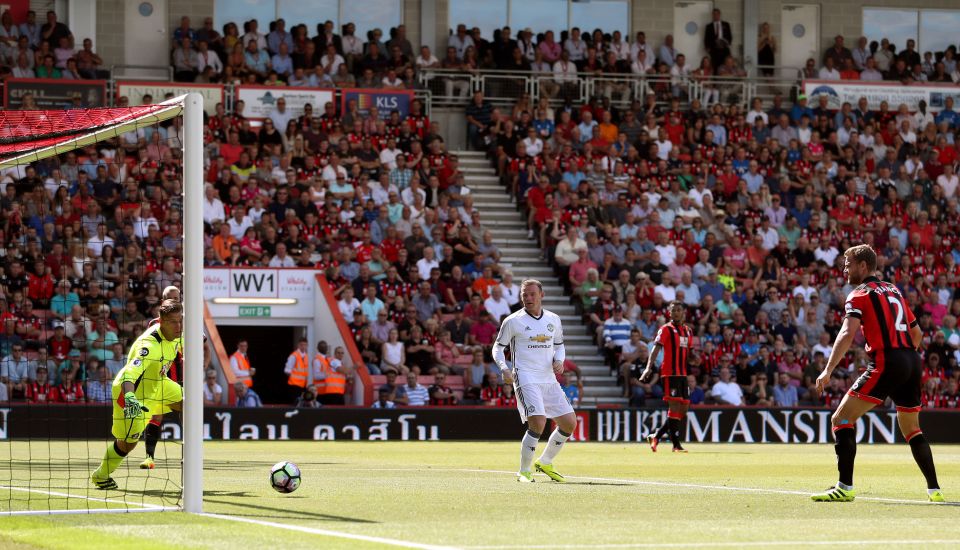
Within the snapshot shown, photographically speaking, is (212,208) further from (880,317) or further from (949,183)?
(880,317)

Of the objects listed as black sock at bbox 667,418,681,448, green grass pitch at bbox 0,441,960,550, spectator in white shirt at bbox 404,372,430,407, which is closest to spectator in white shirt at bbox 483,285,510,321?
spectator in white shirt at bbox 404,372,430,407

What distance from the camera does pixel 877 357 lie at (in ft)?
37.7

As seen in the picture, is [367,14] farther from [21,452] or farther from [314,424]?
[21,452]

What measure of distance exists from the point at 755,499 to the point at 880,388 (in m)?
1.47

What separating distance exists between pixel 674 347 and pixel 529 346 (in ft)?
25.3

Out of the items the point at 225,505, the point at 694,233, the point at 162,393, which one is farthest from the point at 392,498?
the point at 694,233

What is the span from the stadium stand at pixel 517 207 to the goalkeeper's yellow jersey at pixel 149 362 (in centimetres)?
1114

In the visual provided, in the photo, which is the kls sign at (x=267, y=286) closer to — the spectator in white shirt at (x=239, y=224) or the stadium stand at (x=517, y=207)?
the stadium stand at (x=517, y=207)

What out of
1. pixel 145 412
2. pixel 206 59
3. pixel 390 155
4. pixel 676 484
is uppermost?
pixel 206 59

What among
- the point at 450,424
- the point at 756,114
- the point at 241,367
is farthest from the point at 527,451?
the point at 756,114

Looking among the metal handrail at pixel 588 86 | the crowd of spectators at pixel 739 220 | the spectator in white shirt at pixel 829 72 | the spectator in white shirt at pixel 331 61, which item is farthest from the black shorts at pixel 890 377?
the spectator in white shirt at pixel 829 72

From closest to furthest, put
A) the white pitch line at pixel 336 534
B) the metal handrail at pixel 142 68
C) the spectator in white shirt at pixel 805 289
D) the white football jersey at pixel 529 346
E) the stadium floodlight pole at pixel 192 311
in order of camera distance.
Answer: the white pitch line at pixel 336 534 → the stadium floodlight pole at pixel 192 311 → the white football jersey at pixel 529 346 → the spectator in white shirt at pixel 805 289 → the metal handrail at pixel 142 68

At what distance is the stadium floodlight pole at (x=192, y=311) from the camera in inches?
404

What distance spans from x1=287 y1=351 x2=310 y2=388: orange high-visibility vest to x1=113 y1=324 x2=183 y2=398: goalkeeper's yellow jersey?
13.0 meters
